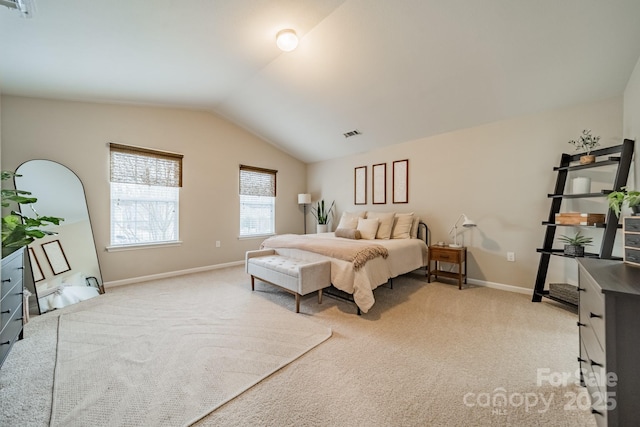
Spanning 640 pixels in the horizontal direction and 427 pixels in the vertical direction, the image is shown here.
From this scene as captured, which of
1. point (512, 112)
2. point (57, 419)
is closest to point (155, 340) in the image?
point (57, 419)

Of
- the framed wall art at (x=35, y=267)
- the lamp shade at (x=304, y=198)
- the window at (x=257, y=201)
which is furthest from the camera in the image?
the lamp shade at (x=304, y=198)

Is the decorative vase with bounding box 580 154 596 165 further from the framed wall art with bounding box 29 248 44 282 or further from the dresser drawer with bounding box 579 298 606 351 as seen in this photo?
the framed wall art with bounding box 29 248 44 282

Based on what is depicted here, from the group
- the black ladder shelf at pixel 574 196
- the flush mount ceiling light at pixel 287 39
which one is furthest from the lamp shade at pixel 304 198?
the black ladder shelf at pixel 574 196

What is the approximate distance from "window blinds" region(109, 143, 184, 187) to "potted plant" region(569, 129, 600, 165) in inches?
214

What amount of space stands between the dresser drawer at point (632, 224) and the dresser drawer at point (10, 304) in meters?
3.92

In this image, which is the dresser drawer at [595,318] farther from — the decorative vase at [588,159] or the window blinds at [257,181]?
the window blinds at [257,181]

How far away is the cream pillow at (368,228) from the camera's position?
13.1 feet

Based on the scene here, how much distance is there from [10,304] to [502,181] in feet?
17.1

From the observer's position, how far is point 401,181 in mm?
4480

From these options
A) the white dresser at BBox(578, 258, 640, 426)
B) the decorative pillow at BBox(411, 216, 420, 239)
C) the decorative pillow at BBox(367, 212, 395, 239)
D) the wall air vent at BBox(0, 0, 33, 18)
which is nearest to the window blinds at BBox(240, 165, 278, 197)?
the decorative pillow at BBox(367, 212, 395, 239)

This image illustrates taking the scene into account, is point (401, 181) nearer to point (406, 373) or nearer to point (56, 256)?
point (406, 373)

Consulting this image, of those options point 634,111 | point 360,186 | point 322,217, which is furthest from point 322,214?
point 634,111

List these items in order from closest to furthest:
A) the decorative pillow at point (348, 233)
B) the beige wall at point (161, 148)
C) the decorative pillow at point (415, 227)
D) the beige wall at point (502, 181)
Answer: the beige wall at point (502, 181), the beige wall at point (161, 148), the decorative pillow at point (348, 233), the decorative pillow at point (415, 227)

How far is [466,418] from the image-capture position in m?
1.33
